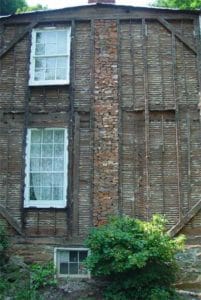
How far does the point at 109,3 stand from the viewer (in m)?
14.5

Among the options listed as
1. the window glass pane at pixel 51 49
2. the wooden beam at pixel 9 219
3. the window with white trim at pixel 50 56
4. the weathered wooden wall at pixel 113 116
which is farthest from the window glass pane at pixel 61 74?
the wooden beam at pixel 9 219

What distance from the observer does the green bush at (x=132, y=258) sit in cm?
1069

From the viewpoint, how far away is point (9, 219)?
12.9 m

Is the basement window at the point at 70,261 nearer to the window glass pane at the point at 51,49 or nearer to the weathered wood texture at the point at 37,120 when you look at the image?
the weathered wood texture at the point at 37,120

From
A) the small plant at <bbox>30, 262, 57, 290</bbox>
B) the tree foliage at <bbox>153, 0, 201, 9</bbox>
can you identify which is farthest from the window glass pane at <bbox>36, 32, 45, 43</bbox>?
the tree foliage at <bbox>153, 0, 201, 9</bbox>

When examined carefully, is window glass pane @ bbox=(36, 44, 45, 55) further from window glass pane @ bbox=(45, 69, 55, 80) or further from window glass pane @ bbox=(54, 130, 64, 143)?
window glass pane @ bbox=(54, 130, 64, 143)

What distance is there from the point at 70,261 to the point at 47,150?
3.14 m

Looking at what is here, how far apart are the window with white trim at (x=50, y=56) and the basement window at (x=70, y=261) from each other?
479 centimetres

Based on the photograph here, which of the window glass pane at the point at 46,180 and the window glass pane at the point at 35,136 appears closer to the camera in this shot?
the window glass pane at the point at 46,180

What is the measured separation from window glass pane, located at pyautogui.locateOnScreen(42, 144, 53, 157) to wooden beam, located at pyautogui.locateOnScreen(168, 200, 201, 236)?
3.96m

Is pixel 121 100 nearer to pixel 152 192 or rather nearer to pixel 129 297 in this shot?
pixel 152 192

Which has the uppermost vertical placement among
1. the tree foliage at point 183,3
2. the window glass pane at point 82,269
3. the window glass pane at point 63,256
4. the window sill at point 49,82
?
the tree foliage at point 183,3

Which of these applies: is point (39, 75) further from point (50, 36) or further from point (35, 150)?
point (35, 150)

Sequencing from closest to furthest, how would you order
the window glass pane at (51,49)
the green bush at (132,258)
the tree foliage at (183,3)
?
the green bush at (132,258)
the window glass pane at (51,49)
the tree foliage at (183,3)
